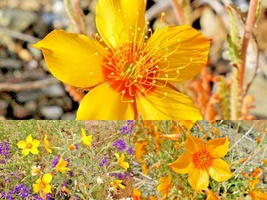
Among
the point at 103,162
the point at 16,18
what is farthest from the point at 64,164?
the point at 16,18

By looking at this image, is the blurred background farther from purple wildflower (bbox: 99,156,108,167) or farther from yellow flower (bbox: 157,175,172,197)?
yellow flower (bbox: 157,175,172,197)

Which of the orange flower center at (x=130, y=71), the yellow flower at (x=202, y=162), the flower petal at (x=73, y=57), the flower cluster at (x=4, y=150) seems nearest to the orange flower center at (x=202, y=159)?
the yellow flower at (x=202, y=162)

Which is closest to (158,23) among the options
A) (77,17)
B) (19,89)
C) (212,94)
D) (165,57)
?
(165,57)

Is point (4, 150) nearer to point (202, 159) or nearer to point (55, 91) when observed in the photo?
point (55, 91)

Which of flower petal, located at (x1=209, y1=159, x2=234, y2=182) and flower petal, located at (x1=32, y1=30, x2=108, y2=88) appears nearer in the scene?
flower petal, located at (x1=32, y1=30, x2=108, y2=88)

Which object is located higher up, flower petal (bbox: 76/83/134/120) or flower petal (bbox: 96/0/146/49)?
flower petal (bbox: 96/0/146/49)

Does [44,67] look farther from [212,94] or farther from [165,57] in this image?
[212,94]

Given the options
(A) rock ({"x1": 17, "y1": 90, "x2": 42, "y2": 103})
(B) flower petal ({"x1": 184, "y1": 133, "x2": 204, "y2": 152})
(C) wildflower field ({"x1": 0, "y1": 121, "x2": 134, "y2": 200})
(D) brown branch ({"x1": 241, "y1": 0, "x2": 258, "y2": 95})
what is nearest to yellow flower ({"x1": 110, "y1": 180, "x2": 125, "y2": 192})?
(C) wildflower field ({"x1": 0, "y1": 121, "x2": 134, "y2": 200})
